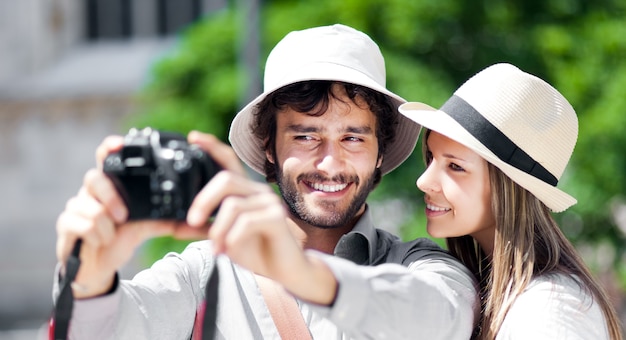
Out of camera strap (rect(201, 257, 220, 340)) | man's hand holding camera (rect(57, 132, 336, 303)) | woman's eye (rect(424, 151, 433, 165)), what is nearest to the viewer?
man's hand holding camera (rect(57, 132, 336, 303))

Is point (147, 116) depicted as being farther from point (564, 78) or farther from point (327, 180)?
point (327, 180)

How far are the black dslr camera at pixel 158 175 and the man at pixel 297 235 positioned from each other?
24 millimetres

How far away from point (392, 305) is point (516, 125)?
85cm

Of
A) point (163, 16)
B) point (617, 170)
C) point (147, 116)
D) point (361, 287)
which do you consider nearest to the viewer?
point (361, 287)

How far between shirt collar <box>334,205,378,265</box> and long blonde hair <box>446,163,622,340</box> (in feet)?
0.97

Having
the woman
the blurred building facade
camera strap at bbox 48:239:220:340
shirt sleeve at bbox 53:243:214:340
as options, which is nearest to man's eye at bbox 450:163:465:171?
the woman

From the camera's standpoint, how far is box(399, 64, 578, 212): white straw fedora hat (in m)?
2.68

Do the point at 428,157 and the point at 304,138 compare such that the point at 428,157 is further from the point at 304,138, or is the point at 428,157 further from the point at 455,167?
the point at 304,138

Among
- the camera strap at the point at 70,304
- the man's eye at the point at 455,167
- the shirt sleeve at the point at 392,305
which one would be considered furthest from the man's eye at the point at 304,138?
the camera strap at the point at 70,304

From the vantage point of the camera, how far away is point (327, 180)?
2.73 meters

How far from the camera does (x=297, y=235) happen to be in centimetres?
292

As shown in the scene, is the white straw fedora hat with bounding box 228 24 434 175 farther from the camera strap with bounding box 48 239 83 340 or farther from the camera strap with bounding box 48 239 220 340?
the camera strap with bounding box 48 239 83 340

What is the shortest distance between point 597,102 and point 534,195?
243 inches

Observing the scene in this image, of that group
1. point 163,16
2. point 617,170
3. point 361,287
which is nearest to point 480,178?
point 361,287
